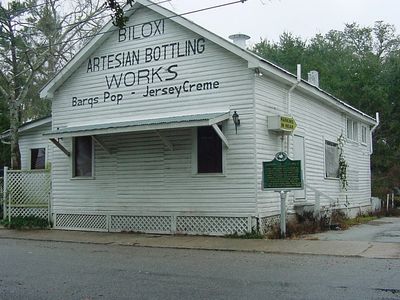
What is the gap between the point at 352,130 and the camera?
75.5ft

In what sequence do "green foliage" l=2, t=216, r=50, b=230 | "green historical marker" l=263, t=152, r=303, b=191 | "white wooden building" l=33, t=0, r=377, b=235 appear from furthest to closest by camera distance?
"green foliage" l=2, t=216, r=50, b=230, "white wooden building" l=33, t=0, r=377, b=235, "green historical marker" l=263, t=152, r=303, b=191

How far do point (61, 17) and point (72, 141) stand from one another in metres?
11.1

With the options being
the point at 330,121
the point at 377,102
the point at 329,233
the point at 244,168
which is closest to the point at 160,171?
the point at 244,168

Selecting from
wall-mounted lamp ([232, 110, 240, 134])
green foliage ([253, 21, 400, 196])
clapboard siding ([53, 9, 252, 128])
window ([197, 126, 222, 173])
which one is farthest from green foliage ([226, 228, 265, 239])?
green foliage ([253, 21, 400, 196])

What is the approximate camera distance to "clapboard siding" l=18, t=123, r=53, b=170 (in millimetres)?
21819

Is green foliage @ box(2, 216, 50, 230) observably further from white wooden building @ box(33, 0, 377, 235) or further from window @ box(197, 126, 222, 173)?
window @ box(197, 126, 222, 173)

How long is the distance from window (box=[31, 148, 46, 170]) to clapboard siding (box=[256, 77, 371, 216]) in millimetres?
10670

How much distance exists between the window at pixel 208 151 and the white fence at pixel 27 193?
6.01 metres

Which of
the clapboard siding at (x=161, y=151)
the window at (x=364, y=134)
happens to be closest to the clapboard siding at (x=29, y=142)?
the clapboard siding at (x=161, y=151)

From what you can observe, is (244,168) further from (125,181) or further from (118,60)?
(118,60)

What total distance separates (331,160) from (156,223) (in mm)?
7581

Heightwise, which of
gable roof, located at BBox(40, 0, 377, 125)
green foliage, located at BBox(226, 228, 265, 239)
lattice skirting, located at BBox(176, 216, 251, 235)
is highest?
gable roof, located at BBox(40, 0, 377, 125)

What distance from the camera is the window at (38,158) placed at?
72.3 ft

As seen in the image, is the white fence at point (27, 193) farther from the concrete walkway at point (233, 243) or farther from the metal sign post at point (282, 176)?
the metal sign post at point (282, 176)
